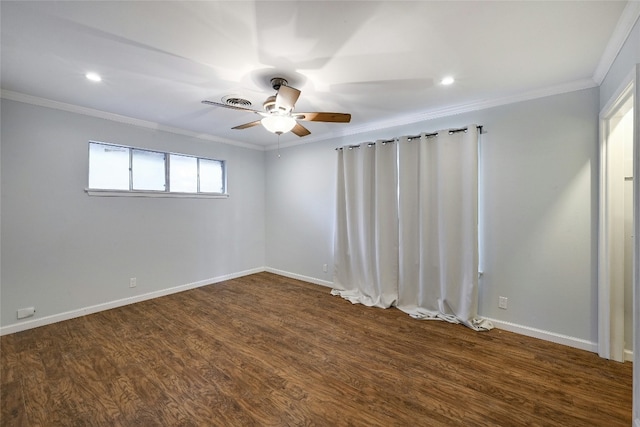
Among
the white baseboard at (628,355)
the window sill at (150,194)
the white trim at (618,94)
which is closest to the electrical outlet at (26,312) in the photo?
the window sill at (150,194)

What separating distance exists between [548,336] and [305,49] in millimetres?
3508

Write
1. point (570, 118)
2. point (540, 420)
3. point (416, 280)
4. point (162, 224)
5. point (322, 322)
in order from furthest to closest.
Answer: point (162, 224) < point (416, 280) < point (322, 322) < point (570, 118) < point (540, 420)

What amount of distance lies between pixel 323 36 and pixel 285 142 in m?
3.19

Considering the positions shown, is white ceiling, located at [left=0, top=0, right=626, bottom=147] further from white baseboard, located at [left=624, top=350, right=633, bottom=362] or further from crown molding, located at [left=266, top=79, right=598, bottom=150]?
white baseboard, located at [left=624, top=350, right=633, bottom=362]

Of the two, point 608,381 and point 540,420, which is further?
point 608,381

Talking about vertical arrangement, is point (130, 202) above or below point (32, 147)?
below

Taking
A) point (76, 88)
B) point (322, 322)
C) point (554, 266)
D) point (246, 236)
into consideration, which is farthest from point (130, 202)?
point (554, 266)

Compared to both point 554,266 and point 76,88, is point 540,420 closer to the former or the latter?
point 554,266

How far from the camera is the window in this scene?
11.3ft

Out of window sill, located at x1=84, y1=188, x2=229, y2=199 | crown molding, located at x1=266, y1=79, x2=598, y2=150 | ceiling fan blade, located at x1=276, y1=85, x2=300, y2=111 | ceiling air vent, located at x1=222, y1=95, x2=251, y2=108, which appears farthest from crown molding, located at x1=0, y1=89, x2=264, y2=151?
ceiling fan blade, located at x1=276, y1=85, x2=300, y2=111

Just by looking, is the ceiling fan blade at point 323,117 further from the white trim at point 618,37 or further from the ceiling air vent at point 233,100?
the white trim at point 618,37

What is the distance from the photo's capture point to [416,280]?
3443 millimetres

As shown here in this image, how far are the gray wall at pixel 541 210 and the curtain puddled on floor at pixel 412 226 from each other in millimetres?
191

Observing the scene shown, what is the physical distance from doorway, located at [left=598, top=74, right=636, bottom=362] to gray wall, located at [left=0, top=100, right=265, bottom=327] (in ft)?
16.2
